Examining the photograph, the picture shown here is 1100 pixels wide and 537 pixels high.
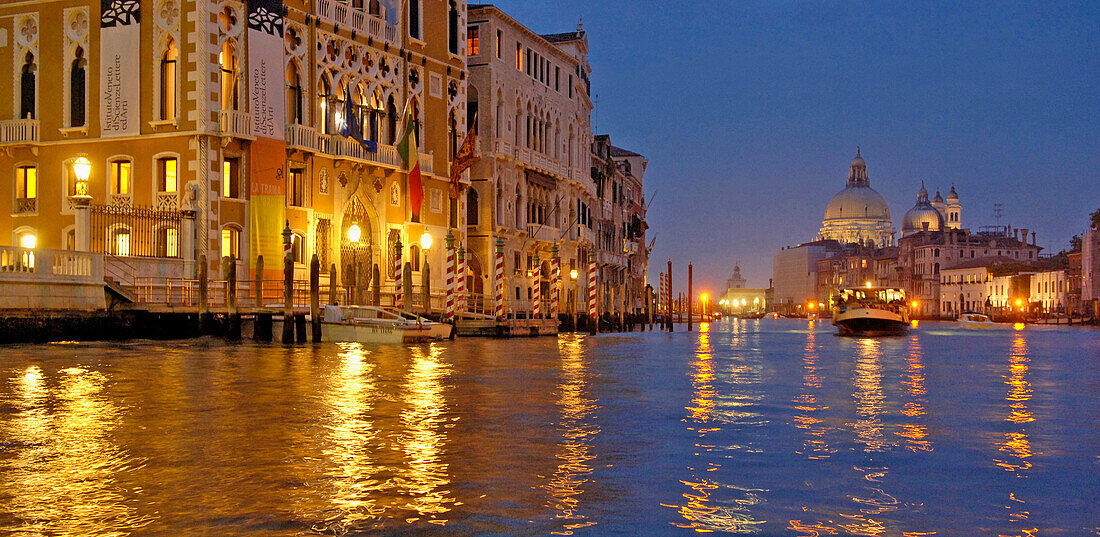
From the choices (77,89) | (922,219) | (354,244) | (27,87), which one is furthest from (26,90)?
(922,219)

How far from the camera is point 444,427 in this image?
10.5 m

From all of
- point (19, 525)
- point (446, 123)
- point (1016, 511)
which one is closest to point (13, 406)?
point (19, 525)

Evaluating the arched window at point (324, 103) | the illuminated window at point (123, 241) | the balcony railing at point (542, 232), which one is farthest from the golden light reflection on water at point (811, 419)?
the balcony railing at point (542, 232)

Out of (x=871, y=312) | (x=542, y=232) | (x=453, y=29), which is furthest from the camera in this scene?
(x=542, y=232)

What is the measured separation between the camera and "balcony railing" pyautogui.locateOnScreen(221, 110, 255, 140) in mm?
29938

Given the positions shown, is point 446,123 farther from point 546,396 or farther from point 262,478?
point 262,478

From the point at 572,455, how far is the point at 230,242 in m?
23.7

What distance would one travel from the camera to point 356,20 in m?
35.8

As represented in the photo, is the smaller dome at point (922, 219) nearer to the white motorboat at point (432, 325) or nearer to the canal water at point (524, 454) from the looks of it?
the white motorboat at point (432, 325)

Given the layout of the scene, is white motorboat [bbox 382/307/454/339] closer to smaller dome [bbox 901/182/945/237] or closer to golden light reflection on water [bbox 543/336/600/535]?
golden light reflection on water [bbox 543/336/600/535]

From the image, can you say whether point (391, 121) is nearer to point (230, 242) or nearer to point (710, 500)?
point (230, 242)

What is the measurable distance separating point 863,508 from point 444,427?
15.2 feet

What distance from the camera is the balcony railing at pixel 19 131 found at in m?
31.8

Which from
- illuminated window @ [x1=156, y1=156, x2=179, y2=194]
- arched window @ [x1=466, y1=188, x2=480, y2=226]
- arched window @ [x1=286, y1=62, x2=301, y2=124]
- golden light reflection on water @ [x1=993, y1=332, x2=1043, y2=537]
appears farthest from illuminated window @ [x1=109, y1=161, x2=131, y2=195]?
golden light reflection on water @ [x1=993, y1=332, x2=1043, y2=537]
